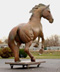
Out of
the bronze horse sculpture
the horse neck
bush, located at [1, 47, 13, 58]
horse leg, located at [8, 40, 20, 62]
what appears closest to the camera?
the bronze horse sculpture

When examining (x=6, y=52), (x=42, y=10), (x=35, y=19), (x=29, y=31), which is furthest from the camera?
(x=6, y=52)

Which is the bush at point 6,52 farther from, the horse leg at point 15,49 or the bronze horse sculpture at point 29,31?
the horse leg at point 15,49

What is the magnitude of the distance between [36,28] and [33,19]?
633mm

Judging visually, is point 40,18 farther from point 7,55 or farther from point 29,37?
point 7,55

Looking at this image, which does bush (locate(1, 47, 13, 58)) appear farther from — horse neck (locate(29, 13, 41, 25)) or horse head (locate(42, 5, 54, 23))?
horse neck (locate(29, 13, 41, 25))

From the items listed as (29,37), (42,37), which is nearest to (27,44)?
(29,37)

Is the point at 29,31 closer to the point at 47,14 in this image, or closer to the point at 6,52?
the point at 47,14

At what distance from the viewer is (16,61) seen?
499 inches

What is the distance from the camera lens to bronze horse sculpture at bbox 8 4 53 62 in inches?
486

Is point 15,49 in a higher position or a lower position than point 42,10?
lower

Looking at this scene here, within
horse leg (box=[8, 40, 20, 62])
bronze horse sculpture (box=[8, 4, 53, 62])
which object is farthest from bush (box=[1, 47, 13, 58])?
horse leg (box=[8, 40, 20, 62])

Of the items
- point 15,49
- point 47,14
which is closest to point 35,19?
point 47,14

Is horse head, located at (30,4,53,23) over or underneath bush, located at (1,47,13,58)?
over

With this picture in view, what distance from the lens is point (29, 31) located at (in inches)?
486
